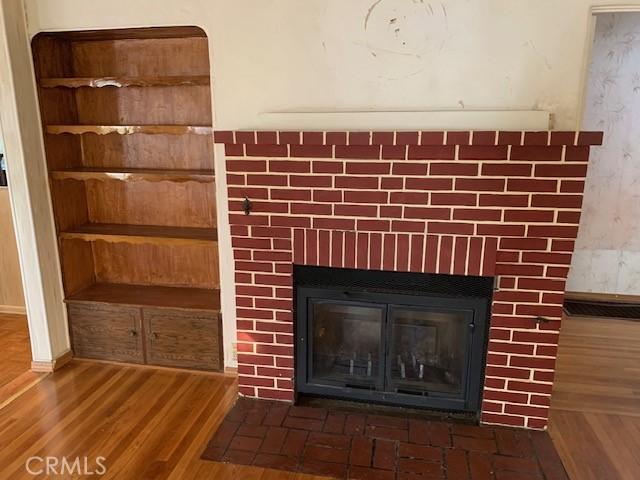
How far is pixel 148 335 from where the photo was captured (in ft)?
9.18

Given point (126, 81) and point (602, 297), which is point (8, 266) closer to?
point (126, 81)

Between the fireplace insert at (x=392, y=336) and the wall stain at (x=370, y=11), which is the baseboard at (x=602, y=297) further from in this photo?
the wall stain at (x=370, y=11)

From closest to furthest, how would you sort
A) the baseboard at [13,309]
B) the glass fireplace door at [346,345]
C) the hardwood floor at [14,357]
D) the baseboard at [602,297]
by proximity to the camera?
1. the glass fireplace door at [346,345]
2. the hardwood floor at [14,357]
3. the baseboard at [13,309]
4. the baseboard at [602,297]

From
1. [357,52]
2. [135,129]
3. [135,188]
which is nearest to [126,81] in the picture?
[135,129]

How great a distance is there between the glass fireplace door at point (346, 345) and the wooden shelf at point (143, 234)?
74cm

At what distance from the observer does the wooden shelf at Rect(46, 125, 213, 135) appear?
8.24ft

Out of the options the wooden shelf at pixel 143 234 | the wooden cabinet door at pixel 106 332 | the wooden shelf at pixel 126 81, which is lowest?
the wooden cabinet door at pixel 106 332

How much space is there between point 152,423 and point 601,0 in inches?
105

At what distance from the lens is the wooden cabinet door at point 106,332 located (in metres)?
2.81

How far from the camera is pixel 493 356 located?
2.27 metres

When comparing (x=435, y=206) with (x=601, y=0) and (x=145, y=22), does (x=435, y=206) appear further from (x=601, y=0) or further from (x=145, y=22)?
(x=145, y=22)

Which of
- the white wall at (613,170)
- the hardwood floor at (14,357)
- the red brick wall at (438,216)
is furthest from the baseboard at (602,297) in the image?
the hardwood floor at (14,357)

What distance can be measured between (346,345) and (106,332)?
4.65ft

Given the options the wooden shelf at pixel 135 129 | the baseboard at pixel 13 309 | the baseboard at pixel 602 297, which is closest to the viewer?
the wooden shelf at pixel 135 129
